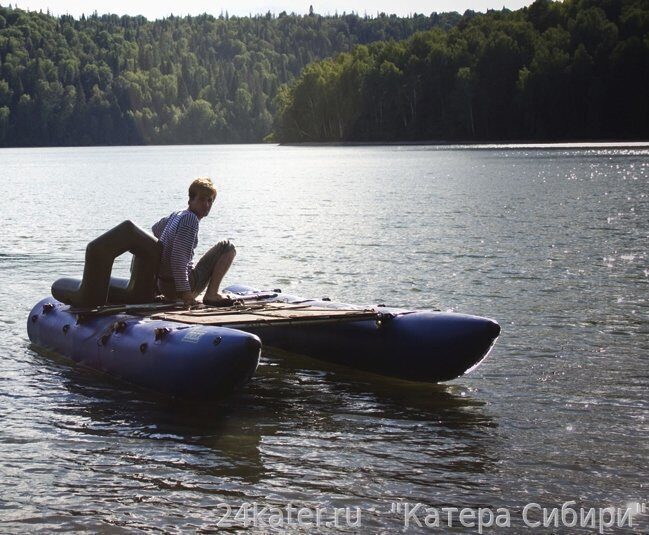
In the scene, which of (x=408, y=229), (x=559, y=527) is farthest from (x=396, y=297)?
(x=408, y=229)

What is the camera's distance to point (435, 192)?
49.5 meters

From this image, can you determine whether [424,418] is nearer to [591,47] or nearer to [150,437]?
[150,437]

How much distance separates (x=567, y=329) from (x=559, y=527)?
7.37 meters

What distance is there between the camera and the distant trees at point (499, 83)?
112812 millimetres

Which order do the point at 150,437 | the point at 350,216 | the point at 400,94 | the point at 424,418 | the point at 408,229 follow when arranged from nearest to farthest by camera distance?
the point at 150,437
the point at 424,418
the point at 408,229
the point at 350,216
the point at 400,94

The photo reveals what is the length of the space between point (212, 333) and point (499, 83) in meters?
120

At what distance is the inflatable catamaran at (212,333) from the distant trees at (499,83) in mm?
104375

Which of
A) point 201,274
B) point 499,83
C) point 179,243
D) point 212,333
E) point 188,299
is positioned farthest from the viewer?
point 499,83

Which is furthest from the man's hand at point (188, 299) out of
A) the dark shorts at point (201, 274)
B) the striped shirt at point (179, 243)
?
the dark shorts at point (201, 274)

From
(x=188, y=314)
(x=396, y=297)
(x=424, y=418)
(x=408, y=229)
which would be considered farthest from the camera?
(x=408, y=229)

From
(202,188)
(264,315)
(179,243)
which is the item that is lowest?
(264,315)

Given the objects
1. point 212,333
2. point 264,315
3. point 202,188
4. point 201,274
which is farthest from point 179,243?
point 212,333

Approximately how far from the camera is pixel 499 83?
126 metres

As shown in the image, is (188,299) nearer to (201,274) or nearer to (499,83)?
(201,274)
